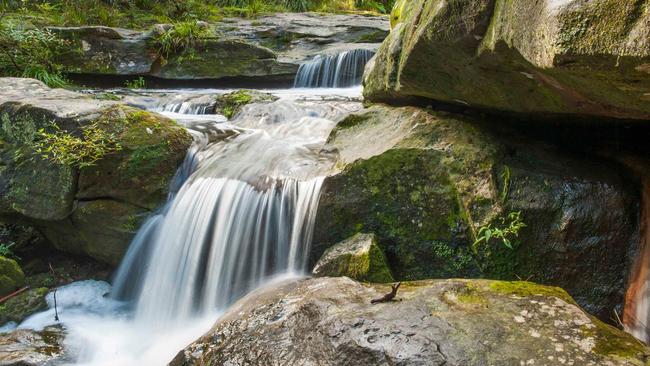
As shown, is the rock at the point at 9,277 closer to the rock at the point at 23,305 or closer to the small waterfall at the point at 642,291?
the rock at the point at 23,305

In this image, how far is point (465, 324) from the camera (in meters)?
2.25

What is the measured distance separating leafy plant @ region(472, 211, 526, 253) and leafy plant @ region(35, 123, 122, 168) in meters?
3.64

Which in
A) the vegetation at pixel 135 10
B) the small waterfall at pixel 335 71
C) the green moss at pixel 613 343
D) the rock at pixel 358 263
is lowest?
the rock at pixel 358 263

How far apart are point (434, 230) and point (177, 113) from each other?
191 inches

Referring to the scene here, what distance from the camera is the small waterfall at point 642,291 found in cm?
309

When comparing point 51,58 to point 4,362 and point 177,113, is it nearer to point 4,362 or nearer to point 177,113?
point 177,113

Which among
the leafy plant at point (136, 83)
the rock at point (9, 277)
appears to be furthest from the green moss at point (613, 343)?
the leafy plant at point (136, 83)

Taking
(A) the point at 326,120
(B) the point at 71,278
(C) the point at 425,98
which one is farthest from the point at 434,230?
(B) the point at 71,278

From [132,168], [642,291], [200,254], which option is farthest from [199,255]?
[642,291]

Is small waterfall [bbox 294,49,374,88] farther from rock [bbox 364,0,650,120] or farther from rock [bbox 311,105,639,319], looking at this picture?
rock [bbox 311,105,639,319]

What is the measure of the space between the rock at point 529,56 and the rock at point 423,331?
109 centimetres

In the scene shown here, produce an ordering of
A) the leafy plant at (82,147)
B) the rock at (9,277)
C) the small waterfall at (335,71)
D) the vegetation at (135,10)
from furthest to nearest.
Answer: the vegetation at (135,10), the small waterfall at (335,71), the leafy plant at (82,147), the rock at (9,277)

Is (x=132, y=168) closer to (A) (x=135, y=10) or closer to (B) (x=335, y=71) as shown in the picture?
(B) (x=335, y=71)

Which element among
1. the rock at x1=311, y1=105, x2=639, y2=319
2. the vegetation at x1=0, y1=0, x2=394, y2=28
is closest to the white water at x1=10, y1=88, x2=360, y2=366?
the rock at x1=311, y1=105, x2=639, y2=319
